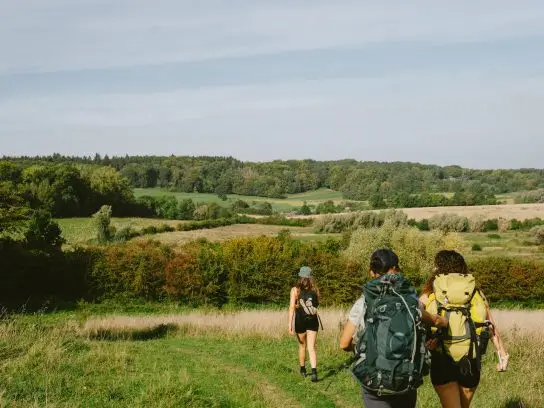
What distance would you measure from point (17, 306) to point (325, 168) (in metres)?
118

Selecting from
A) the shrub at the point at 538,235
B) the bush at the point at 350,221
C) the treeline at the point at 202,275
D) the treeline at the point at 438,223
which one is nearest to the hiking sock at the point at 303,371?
the treeline at the point at 202,275

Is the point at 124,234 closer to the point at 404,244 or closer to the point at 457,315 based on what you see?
the point at 404,244

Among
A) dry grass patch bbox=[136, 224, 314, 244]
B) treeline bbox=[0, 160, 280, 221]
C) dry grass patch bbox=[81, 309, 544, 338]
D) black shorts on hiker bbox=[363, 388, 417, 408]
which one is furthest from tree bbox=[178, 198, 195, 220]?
black shorts on hiker bbox=[363, 388, 417, 408]

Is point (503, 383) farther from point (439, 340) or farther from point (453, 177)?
point (453, 177)

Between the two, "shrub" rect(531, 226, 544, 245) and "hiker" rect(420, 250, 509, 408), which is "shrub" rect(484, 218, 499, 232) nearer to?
"shrub" rect(531, 226, 544, 245)

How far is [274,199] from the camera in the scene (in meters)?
123

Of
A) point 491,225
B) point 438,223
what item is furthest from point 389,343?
point 491,225

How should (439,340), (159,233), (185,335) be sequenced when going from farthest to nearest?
(159,233), (185,335), (439,340)

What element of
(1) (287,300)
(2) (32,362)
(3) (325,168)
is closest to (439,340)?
(2) (32,362)

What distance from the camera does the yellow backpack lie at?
17.5 ft

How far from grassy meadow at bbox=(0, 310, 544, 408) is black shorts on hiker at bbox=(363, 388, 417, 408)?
332cm

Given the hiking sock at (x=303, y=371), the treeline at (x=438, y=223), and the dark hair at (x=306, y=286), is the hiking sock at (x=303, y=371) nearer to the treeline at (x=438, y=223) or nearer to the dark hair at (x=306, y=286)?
the dark hair at (x=306, y=286)

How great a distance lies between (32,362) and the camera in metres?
8.34

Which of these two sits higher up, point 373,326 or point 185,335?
point 373,326
